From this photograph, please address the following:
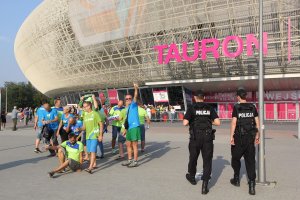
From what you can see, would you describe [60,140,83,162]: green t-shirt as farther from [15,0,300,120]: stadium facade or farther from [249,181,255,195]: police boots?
[15,0,300,120]: stadium facade

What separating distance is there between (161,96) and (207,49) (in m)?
9.19

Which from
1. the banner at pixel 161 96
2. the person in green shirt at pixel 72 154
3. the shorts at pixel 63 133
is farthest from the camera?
the banner at pixel 161 96

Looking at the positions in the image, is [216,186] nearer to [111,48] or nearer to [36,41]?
[111,48]

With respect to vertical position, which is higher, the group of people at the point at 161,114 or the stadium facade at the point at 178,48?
the stadium facade at the point at 178,48

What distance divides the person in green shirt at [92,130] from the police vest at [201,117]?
2587 mm

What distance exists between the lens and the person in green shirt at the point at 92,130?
809 centimetres

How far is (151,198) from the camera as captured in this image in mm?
5727

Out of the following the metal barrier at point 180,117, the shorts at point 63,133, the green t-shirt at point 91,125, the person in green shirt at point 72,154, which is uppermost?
the green t-shirt at point 91,125

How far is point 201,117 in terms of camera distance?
6355mm

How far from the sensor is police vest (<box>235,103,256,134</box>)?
6316mm

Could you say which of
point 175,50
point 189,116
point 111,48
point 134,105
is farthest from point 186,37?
point 189,116

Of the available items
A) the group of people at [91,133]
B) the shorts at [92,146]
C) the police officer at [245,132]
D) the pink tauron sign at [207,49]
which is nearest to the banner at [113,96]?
the pink tauron sign at [207,49]

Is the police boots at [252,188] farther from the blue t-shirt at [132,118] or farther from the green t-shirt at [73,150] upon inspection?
the green t-shirt at [73,150]

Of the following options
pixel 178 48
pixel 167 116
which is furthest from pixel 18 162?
pixel 167 116
